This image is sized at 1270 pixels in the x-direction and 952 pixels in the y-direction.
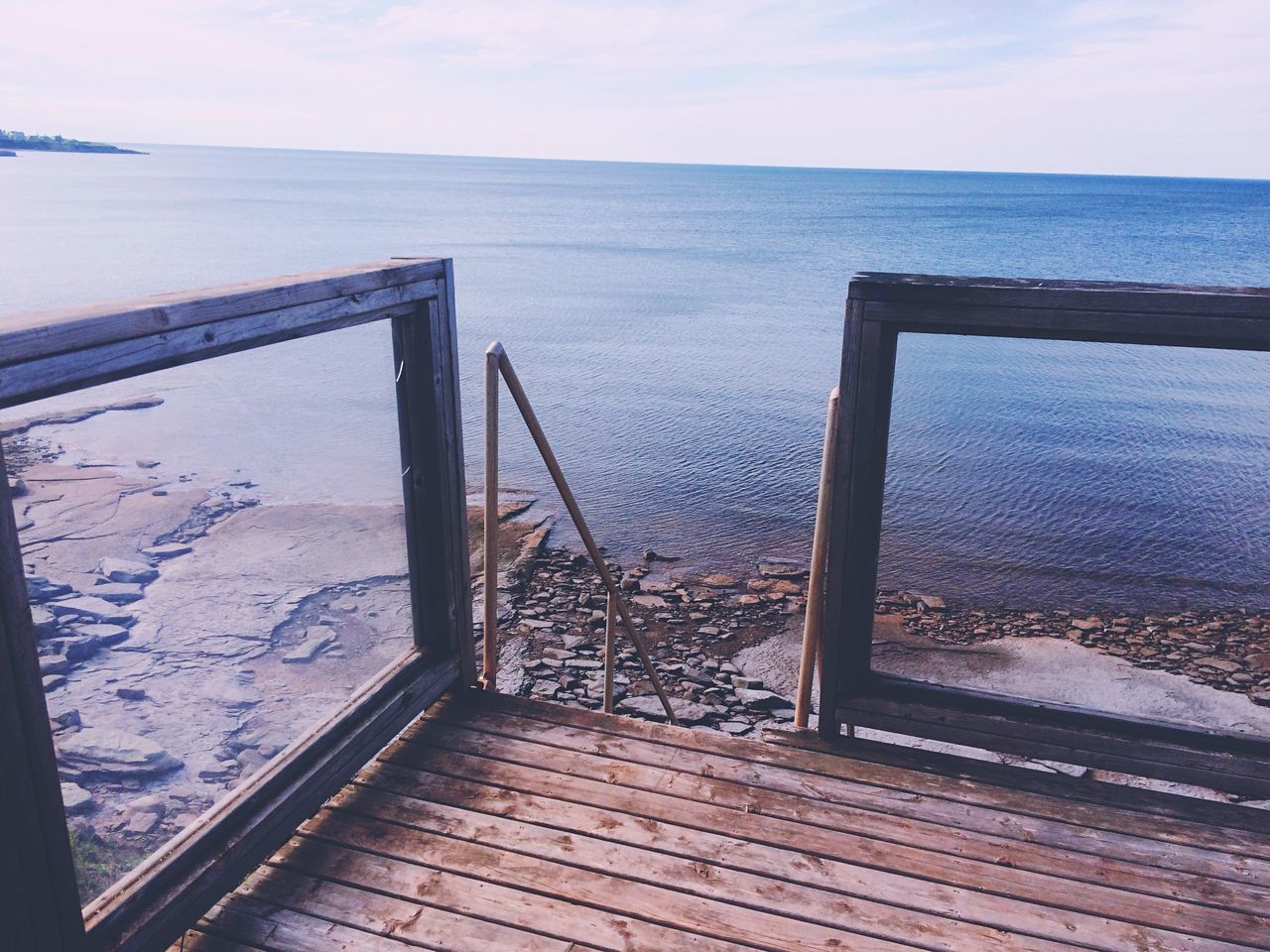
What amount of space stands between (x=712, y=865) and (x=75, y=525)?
9184 millimetres

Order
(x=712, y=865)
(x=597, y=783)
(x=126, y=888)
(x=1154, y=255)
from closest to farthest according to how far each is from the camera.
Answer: (x=126, y=888)
(x=712, y=865)
(x=597, y=783)
(x=1154, y=255)

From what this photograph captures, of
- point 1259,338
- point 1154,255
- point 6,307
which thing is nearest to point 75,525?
point 1259,338

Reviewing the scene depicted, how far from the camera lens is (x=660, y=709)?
8039 mm

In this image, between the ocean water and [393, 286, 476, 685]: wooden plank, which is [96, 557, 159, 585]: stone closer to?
the ocean water

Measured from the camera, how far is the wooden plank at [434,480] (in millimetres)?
3359

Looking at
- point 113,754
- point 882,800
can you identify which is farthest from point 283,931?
point 113,754

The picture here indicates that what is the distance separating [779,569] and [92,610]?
765 cm

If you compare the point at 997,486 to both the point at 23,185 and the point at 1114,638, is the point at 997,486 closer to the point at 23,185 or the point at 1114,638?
the point at 1114,638

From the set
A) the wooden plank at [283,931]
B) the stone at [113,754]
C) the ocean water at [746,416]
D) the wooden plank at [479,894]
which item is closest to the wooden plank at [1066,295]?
the wooden plank at [479,894]

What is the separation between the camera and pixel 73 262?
4097 cm

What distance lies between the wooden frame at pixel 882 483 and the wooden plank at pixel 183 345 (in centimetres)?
162

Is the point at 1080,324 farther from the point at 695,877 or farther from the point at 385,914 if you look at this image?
the point at 385,914

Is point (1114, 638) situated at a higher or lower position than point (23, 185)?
lower

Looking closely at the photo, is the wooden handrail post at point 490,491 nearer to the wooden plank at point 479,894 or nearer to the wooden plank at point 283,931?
the wooden plank at point 479,894
